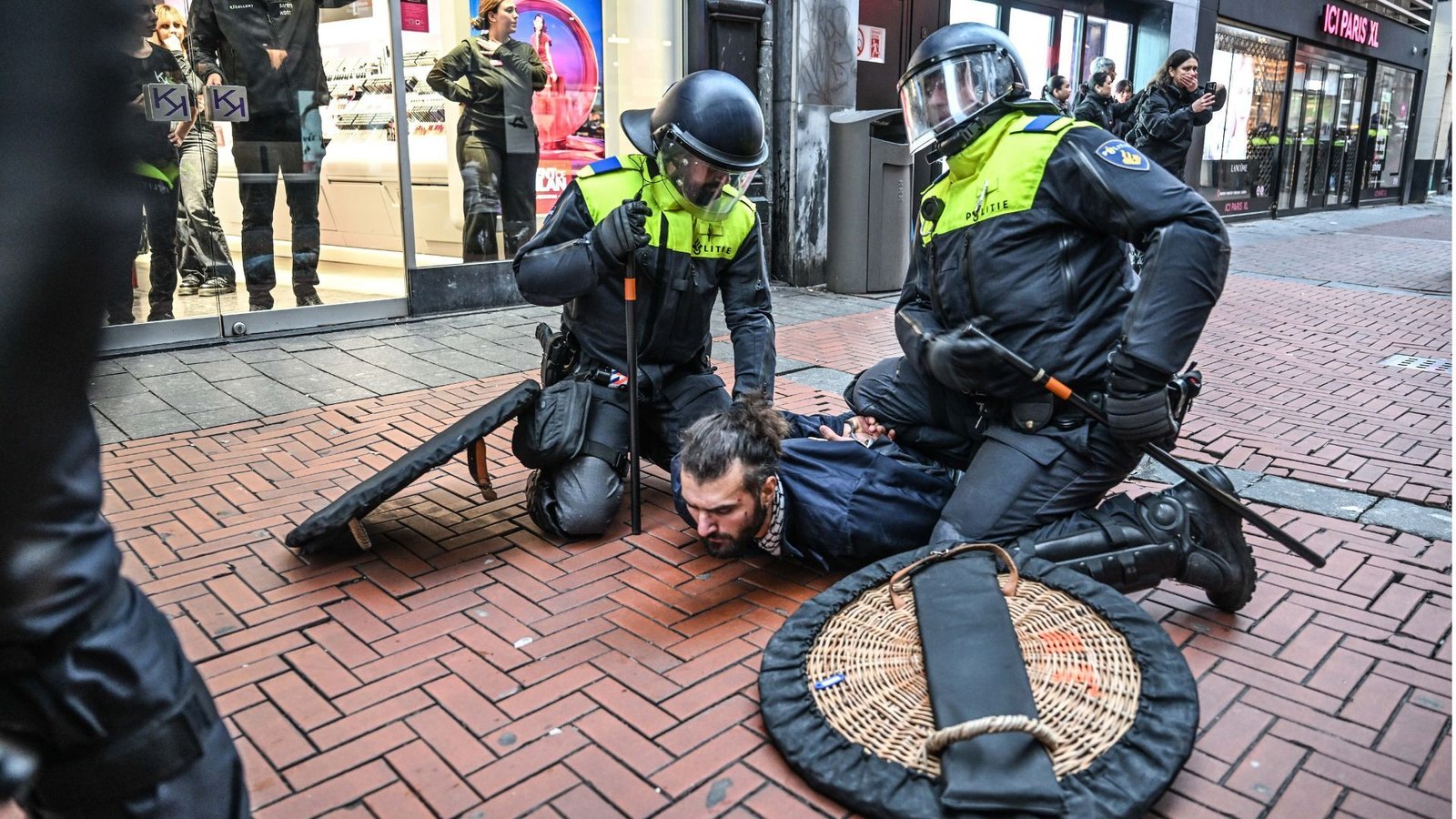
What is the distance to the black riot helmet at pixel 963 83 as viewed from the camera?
10.1ft

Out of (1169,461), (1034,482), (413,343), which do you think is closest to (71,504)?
(1034,482)

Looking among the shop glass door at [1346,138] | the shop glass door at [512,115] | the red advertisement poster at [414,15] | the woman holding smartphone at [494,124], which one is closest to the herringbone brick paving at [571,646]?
the shop glass door at [512,115]

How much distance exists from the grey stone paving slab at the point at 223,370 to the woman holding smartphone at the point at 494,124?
2203 mm

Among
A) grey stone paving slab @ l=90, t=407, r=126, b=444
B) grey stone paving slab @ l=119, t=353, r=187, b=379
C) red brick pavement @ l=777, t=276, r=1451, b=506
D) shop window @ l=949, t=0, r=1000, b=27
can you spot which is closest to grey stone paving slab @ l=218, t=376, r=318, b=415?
grey stone paving slab @ l=119, t=353, r=187, b=379

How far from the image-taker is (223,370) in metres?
5.74

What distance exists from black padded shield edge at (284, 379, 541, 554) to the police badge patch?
203 centimetres

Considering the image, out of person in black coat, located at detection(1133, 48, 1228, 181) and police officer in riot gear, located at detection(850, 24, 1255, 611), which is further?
person in black coat, located at detection(1133, 48, 1228, 181)

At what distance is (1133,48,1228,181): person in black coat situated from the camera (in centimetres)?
917

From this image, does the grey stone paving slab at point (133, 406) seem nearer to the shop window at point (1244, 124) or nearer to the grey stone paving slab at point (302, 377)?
the grey stone paving slab at point (302, 377)

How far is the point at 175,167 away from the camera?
6.32 meters

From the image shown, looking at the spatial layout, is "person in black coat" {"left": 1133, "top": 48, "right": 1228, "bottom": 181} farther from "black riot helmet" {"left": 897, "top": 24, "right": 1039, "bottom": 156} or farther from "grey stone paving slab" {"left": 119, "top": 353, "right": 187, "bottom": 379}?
"grey stone paving slab" {"left": 119, "top": 353, "right": 187, "bottom": 379}

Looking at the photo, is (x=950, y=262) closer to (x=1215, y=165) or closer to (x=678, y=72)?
(x=678, y=72)

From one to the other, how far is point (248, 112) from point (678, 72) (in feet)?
11.5

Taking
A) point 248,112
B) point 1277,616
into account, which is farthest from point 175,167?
point 1277,616
